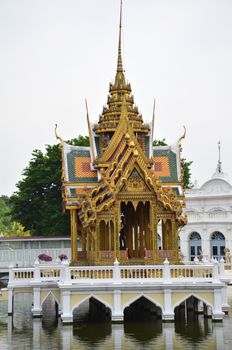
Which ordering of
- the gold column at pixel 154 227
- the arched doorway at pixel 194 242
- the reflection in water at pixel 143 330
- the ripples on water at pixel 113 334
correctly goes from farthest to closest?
the arched doorway at pixel 194 242 < the gold column at pixel 154 227 < the reflection in water at pixel 143 330 < the ripples on water at pixel 113 334

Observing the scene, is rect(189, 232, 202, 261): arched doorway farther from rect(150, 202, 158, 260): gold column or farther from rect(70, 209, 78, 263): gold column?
rect(150, 202, 158, 260): gold column

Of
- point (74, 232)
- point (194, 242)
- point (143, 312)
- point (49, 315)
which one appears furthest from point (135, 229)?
point (194, 242)

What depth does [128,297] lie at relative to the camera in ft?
70.3

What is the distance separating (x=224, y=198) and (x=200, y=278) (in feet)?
101

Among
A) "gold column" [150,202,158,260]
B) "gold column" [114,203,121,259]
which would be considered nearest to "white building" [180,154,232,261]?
"gold column" [150,202,158,260]

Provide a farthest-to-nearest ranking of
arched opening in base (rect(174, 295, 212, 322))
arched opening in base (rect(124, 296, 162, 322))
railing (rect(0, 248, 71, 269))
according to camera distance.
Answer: railing (rect(0, 248, 71, 269))
arched opening in base (rect(174, 295, 212, 322))
arched opening in base (rect(124, 296, 162, 322))

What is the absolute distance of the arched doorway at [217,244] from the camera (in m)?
50.4

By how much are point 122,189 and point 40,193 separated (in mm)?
25044

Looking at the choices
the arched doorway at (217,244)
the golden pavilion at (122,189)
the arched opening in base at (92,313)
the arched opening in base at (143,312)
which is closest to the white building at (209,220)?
the arched doorway at (217,244)

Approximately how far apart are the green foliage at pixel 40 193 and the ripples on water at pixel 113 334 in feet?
75.4

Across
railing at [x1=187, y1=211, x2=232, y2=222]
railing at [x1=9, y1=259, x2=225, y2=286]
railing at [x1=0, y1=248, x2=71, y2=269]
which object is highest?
railing at [x1=187, y1=211, x2=232, y2=222]

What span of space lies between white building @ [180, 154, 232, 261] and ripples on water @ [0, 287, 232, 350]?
27.0 metres

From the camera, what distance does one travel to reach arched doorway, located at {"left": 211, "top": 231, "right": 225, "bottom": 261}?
50406 mm

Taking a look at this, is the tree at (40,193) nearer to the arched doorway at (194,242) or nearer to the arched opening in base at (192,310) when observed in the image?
the arched doorway at (194,242)
